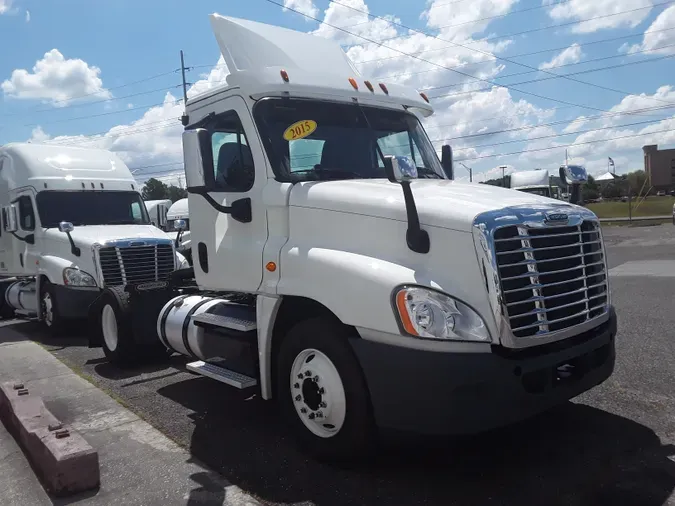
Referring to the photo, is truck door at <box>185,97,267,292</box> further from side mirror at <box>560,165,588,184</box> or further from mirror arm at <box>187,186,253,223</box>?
side mirror at <box>560,165,588,184</box>

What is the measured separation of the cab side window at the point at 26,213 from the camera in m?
11.1

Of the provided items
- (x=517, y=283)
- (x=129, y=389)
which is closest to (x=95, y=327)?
(x=129, y=389)

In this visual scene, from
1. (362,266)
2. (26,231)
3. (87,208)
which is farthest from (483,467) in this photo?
(26,231)

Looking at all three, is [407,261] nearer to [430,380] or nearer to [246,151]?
[430,380]

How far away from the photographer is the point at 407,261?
12.9 ft

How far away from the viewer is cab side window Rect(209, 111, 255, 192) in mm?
4965

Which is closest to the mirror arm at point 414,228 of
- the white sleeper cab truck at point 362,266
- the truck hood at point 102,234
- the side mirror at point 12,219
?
the white sleeper cab truck at point 362,266

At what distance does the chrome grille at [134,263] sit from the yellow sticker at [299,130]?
599 centimetres

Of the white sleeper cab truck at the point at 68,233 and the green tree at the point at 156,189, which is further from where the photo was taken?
the green tree at the point at 156,189

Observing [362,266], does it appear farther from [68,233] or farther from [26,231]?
[26,231]

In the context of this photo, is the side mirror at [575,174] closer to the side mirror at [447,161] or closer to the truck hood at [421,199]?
the truck hood at [421,199]

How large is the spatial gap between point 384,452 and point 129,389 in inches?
137

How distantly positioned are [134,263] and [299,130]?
20.8 feet

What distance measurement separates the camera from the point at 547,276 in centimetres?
389
